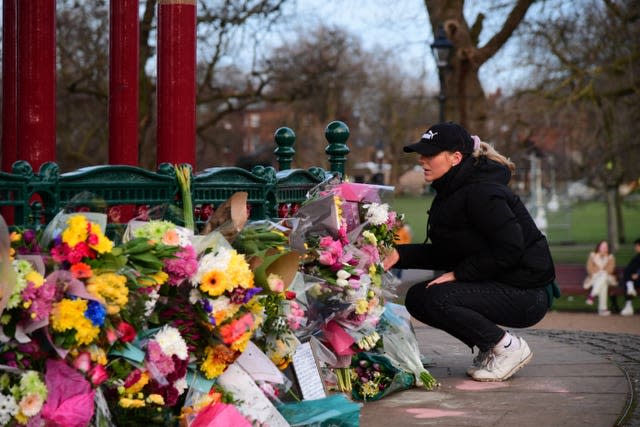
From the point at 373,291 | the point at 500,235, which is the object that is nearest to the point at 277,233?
the point at 373,291

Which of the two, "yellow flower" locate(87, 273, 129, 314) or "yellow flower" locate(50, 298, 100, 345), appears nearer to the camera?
"yellow flower" locate(50, 298, 100, 345)

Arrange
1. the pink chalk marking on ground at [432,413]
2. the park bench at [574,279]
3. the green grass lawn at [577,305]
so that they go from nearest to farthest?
the pink chalk marking on ground at [432,413]
the green grass lawn at [577,305]
the park bench at [574,279]

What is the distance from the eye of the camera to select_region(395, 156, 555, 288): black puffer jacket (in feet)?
19.6

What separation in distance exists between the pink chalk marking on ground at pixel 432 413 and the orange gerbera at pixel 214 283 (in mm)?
1594

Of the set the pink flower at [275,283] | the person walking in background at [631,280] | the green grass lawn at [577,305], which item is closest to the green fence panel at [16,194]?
the pink flower at [275,283]

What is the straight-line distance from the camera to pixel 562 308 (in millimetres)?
20531

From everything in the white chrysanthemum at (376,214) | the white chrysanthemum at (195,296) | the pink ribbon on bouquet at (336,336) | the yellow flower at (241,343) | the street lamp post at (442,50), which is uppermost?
the street lamp post at (442,50)

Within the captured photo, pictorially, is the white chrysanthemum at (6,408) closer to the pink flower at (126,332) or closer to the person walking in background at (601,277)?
the pink flower at (126,332)

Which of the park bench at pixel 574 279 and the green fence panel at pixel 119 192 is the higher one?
the green fence panel at pixel 119 192

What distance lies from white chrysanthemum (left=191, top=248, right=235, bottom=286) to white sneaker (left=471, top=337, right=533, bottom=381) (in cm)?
237

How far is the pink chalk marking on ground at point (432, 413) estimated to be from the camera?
17.6ft

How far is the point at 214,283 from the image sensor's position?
4.25 m

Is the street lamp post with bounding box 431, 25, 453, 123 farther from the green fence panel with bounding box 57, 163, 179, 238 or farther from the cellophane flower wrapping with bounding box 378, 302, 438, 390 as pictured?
the green fence panel with bounding box 57, 163, 179, 238

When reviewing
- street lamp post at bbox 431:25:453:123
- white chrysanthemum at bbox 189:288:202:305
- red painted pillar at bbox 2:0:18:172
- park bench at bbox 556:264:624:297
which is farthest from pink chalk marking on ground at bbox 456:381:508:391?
park bench at bbox 556:264:624:297
